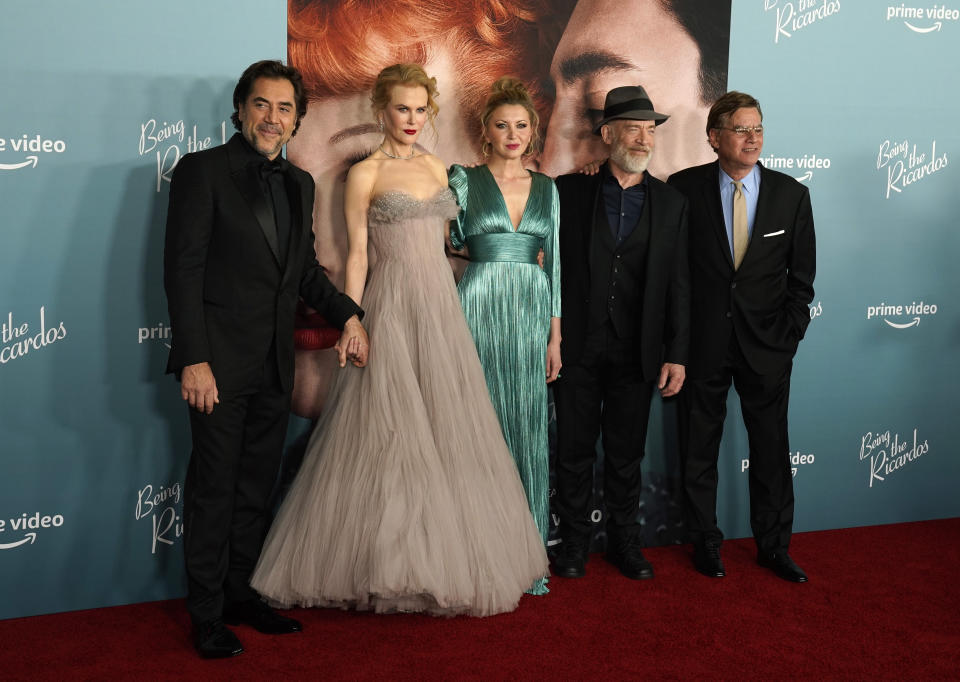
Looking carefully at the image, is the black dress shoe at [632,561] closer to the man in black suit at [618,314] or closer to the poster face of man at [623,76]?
the man in black suit at [618,314]

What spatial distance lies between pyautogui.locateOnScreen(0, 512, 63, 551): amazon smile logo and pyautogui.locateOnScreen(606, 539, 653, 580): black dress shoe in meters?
2.41

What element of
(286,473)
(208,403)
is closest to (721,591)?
(286,473)

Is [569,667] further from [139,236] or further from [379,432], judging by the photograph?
[139,236]

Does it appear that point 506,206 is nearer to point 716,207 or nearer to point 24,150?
point 716,207

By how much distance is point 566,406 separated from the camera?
3.90 m

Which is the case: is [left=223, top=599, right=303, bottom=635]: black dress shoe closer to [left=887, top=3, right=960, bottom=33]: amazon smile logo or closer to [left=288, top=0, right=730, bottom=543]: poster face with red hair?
[left=288, top=0, right=730, bottom=543]: poster face with red hair

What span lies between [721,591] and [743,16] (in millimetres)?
2817

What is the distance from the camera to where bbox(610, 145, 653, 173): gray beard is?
3.82 metres

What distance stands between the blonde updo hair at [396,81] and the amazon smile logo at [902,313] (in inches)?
108

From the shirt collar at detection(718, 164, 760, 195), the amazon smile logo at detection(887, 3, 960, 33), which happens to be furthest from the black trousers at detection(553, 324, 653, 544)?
the amazon smile logo at detection(887, 3, 960, 33)

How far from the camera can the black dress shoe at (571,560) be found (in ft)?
12.8

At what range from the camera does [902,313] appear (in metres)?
4.78

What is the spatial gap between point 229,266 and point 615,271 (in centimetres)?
165

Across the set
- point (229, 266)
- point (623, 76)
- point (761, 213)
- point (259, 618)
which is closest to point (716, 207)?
point (761, 213)
